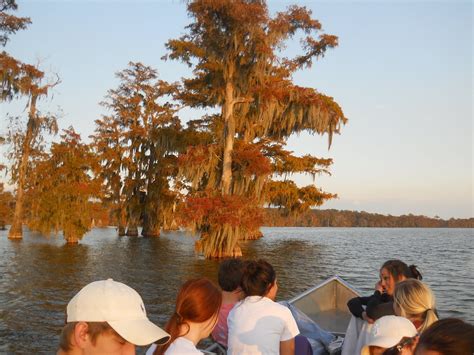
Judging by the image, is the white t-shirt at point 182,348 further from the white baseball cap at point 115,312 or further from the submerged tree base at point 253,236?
the submerged tree base at point 253,236

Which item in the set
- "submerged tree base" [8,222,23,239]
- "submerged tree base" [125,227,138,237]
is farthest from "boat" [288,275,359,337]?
"submerged tree base" [125,227,138,237]

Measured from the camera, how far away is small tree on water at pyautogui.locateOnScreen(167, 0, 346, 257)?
20062 millimetres

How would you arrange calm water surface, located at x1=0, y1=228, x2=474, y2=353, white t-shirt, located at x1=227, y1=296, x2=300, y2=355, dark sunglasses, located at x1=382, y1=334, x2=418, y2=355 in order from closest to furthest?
dark sunglasses, located at x1=382, y1=334, x2=418, y2=355 → white t-shirt, located at x1=227, y1=296, x2=300, y2=355 → calm water surface, located at x1=0, y1=228, x2=474, y2=353

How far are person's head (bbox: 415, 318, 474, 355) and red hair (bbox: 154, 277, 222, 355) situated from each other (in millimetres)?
1148

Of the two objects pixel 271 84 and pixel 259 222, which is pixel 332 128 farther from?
pixel 259 222

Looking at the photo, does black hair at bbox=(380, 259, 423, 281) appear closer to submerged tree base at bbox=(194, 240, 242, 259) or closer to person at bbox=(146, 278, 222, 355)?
person at bbox=(146, 278, 222, 355)

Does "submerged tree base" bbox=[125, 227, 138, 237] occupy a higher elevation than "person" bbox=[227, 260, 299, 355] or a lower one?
lower

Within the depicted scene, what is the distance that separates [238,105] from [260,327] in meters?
19.9

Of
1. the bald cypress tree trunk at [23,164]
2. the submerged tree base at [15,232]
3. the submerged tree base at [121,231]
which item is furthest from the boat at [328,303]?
the submerged tree base at [121,231]

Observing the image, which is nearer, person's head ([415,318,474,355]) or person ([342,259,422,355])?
person's head ([415,318,474,355])

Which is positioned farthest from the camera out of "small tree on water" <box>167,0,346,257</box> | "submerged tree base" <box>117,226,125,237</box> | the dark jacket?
"submerged tree base" <box>117,226,125,237</box>

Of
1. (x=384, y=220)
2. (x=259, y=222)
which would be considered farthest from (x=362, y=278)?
(x=384, y=220)

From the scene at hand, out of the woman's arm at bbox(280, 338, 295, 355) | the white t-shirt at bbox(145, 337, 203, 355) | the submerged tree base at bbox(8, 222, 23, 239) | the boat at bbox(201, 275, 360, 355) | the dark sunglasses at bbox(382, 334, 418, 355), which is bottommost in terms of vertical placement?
the submerged tree base at bbox(8, 222, 23, 239)

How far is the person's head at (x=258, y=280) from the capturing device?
364cm
